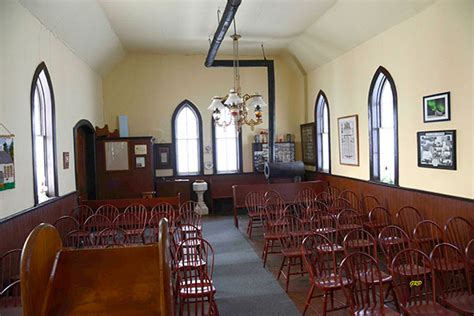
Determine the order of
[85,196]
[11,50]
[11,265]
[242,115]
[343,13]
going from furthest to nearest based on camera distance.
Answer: [85,196], [242,115], [343,13], [11,50], [11,265]

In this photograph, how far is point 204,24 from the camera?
7820mm

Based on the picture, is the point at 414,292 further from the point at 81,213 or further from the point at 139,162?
the point at 139,162

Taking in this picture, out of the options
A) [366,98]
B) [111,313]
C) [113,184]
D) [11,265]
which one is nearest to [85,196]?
[113,184]

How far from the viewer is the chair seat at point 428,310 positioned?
9.93ft

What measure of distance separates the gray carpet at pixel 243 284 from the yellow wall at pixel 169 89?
387 cm

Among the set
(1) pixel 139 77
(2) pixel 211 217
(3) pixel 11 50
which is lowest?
(2) pixel 211 217

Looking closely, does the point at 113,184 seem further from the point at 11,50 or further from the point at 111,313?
the point at 111,313

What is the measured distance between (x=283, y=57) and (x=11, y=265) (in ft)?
26.7

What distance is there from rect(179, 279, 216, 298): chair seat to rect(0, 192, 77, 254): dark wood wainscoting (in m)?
1.97

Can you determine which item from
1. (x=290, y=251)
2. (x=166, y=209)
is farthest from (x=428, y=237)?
(x=166, y=209)

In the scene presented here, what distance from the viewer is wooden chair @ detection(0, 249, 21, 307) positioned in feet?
10.9

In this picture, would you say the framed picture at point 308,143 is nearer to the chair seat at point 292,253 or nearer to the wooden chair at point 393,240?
the wooden chair at point 393,240

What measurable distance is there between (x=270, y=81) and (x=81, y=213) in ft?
18.1

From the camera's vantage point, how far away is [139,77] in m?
9.96
